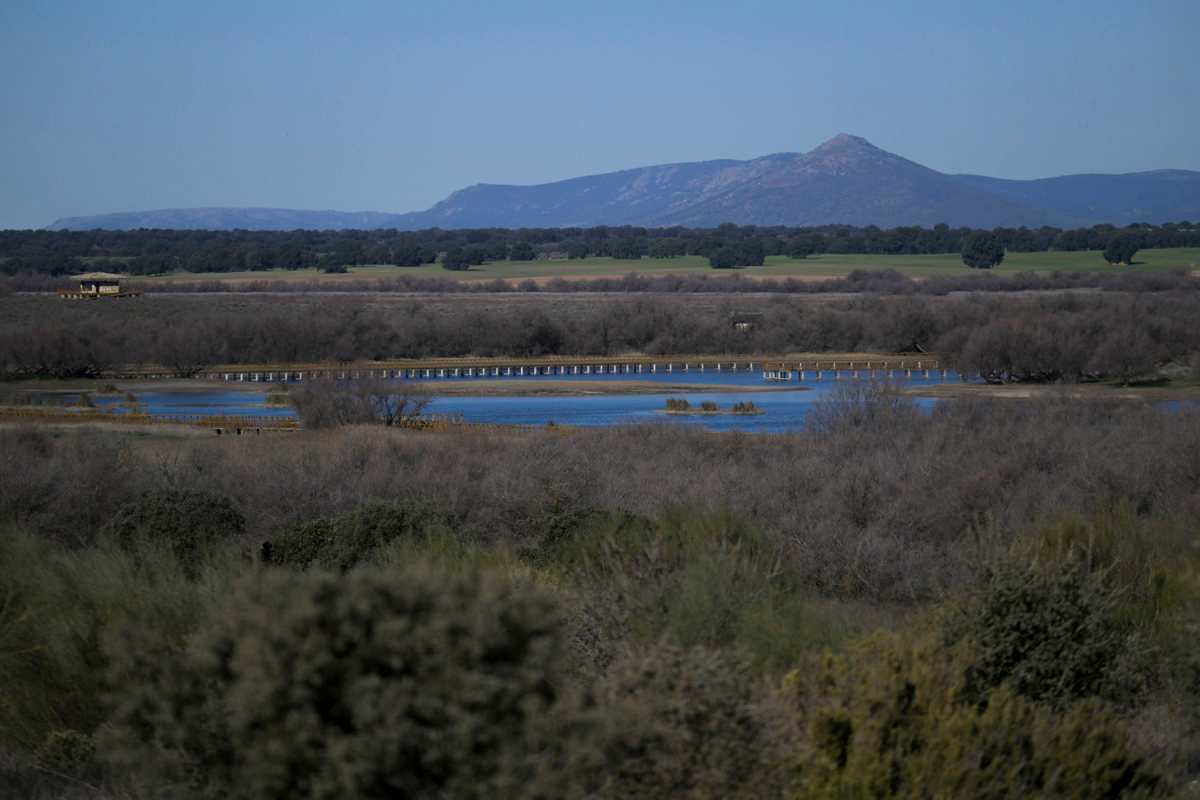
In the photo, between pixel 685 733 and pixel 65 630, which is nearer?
pixel 685 733

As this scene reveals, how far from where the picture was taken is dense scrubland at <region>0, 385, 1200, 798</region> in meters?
4.96

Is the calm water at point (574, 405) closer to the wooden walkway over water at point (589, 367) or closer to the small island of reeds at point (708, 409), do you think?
the small island of reeds at point (708, 409)

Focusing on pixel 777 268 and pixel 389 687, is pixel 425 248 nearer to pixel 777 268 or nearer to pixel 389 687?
pixel 777 268

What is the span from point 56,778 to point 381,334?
78.7 meters

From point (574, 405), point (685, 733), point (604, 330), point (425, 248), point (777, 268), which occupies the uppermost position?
point (425, 248)

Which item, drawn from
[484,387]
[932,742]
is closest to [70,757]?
[932,742]

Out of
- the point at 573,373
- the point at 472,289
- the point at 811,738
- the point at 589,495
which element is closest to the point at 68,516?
the point at 589,495

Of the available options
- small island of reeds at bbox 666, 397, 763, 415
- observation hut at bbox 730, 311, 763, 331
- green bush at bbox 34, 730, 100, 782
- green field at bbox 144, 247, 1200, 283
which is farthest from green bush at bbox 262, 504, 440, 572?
green field at bbox 144, 247, 1200, 283

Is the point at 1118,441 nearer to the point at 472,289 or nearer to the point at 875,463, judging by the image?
the point at 875,463

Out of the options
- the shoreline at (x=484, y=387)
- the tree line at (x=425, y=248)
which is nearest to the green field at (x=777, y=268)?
the tree line at (x=425, y=248)

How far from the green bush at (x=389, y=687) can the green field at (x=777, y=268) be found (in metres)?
128

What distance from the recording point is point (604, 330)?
3644 inches

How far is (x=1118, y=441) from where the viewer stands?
26.0 metres

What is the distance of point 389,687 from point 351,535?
1193cm
